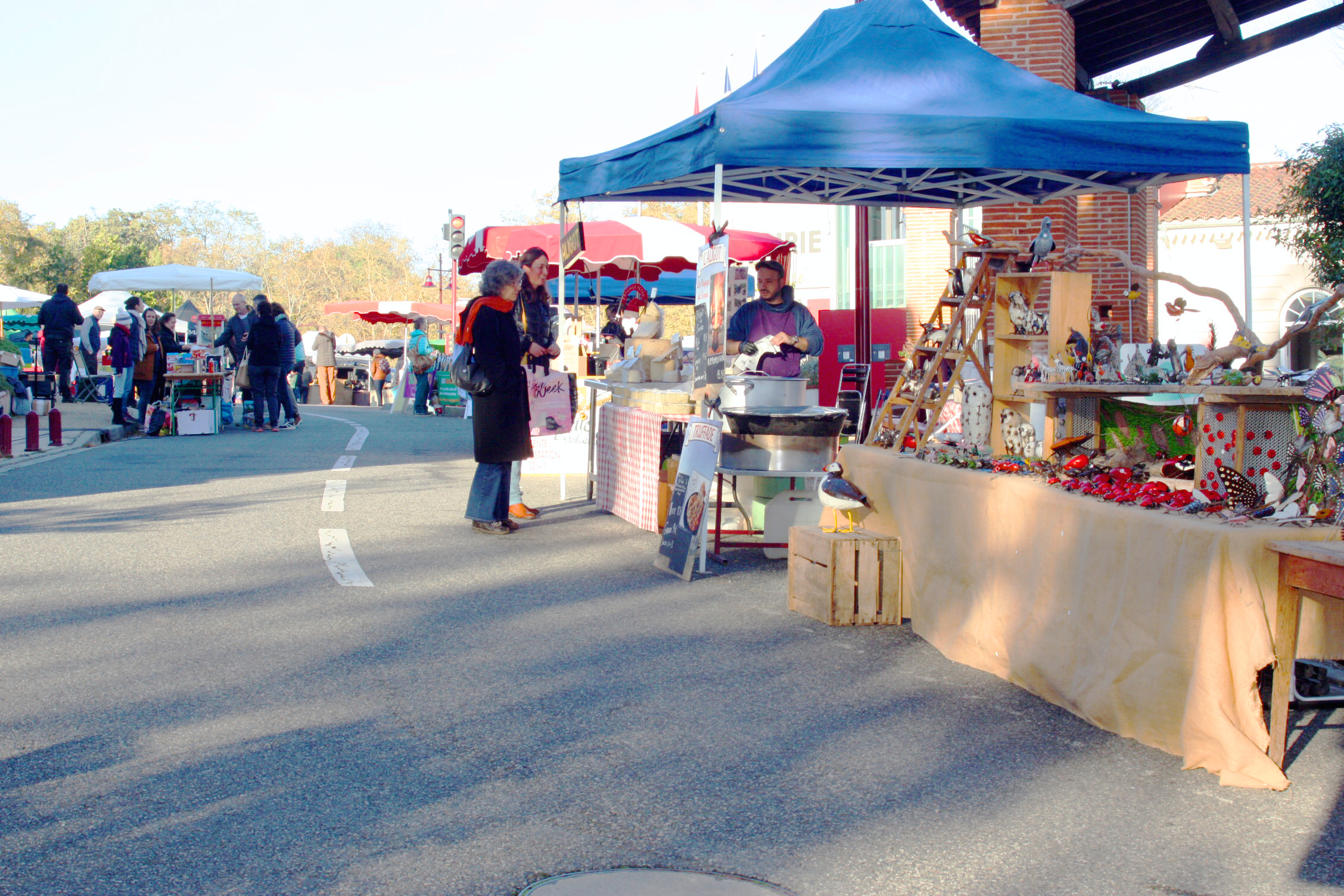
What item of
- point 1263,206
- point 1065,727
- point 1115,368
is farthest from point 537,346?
point 1263,206

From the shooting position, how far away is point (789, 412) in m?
7.19

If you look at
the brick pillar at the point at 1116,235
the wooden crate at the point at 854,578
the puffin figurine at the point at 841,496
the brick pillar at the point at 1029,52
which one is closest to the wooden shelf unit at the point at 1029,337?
the puffin figurine at the point at 841,496

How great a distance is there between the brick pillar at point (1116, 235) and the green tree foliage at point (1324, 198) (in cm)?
449

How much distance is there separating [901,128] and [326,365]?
2503 centimetres

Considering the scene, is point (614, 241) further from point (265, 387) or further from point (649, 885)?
point (649, 885)

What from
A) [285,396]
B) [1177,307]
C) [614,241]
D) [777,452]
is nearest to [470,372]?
[777,452]

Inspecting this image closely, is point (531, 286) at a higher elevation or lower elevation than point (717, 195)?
lower

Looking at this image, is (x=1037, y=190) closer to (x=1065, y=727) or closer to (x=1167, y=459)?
(x=1167, y=459)

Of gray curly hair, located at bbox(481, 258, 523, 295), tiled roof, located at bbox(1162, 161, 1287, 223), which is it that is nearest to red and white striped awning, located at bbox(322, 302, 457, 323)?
gray curly hair, located at bbox(481, 258, 523, 295)

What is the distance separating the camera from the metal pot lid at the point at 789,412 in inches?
279

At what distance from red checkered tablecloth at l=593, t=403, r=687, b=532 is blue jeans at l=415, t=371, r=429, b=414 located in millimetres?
14993

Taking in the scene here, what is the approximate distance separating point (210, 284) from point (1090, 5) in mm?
14445

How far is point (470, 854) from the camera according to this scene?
316cm

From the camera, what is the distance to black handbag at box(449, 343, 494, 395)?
26.8ft
